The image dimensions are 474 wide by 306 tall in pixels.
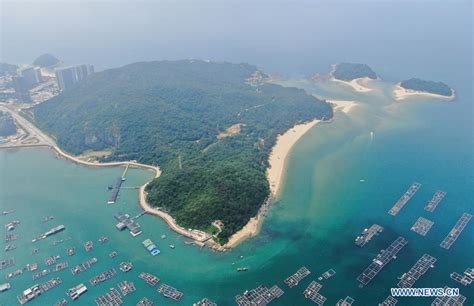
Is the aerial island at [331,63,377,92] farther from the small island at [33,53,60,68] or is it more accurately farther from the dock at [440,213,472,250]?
the small island at [33,53,60,68]

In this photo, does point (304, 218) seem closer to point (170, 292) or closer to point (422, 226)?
point (422, 226)

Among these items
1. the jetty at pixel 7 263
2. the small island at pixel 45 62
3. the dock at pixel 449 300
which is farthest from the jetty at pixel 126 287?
the small island at pixel 45 62

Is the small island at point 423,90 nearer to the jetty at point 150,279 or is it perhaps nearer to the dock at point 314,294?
the dock at point 314,294

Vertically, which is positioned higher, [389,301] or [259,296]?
[389,301]

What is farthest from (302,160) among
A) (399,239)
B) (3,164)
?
(3,164)

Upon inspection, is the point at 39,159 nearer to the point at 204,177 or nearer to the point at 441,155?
the point at 204,177

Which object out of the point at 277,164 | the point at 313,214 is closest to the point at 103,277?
the point at 313,214
